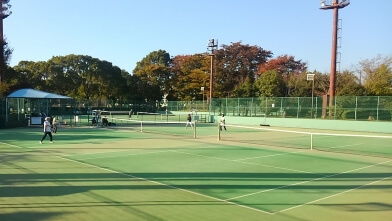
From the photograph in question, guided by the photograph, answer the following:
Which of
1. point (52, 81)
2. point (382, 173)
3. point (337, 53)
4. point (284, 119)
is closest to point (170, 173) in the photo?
point (382, 173)

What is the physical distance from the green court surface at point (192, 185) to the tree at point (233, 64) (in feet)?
174

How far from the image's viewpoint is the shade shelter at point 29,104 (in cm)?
2925

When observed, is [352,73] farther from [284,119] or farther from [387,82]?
[284,119]

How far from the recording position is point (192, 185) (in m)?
8.73

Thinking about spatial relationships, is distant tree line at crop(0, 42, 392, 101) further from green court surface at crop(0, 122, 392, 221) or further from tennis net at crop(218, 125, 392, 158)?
green court surface at crop(0, 122, 392, 221)

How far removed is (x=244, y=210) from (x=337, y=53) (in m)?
37.2

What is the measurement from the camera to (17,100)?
99.7 feet

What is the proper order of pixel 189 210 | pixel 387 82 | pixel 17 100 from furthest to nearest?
pixel 387 82
pixel 17 100
pixel 189 210

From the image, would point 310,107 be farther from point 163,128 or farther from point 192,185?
point 192,185

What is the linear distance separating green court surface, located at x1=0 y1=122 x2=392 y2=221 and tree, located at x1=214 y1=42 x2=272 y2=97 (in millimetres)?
52942

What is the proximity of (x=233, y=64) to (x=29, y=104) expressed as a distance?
42031 mm

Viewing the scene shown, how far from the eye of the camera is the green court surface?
6566mm

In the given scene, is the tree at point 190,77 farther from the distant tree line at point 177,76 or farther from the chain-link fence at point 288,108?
the chain-link fence at point 288,108

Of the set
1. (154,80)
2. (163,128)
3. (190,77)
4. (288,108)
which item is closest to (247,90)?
(190,77)
